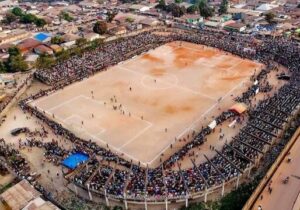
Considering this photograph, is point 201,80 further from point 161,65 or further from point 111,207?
point 111,207

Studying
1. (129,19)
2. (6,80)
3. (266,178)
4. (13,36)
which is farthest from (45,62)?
(266,178)

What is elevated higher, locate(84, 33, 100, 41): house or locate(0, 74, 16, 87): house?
locate(84, 33, 100, 41): house

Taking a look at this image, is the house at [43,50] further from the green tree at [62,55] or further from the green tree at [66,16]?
the green tree at [66,16]

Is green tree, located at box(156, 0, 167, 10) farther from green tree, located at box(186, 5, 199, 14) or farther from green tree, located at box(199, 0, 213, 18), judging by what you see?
green tree, located at box(199, 0, 213, 18)

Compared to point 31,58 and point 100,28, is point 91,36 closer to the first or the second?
point 100,28

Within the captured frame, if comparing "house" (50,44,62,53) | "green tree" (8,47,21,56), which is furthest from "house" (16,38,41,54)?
"house" (50,44,62,53)

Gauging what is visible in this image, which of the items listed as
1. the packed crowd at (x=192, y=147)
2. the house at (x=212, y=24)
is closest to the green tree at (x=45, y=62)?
the packed crowd at (x=192, y=147)

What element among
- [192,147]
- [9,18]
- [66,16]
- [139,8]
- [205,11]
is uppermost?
[205,11]
